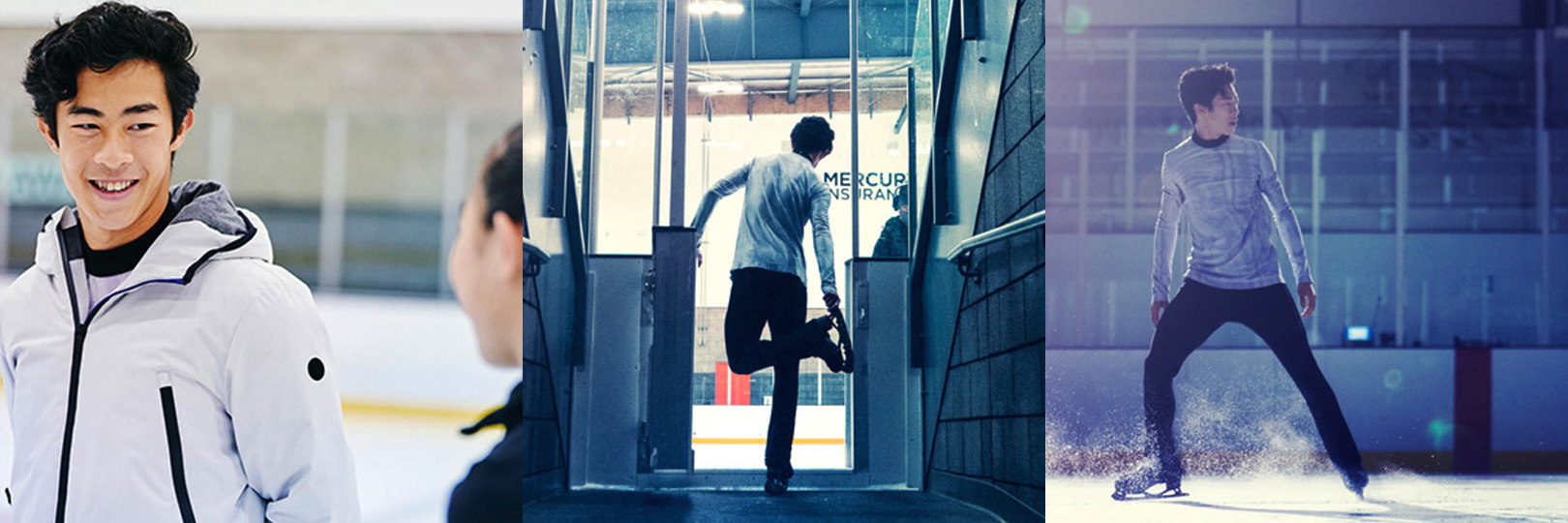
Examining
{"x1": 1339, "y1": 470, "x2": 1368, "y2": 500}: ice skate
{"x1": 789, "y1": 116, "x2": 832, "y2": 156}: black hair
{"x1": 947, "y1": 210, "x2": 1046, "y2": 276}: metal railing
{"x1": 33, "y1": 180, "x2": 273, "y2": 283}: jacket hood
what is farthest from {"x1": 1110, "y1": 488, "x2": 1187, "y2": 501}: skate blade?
{"x1": 33, "y1": 180, "x2": 273, "y2": 283}: jacket hood

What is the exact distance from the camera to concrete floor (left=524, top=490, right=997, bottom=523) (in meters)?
2.67

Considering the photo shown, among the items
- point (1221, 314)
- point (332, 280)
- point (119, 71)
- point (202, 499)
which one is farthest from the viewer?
point (1221, 314)

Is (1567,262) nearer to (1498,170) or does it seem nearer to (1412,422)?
(1498,170)

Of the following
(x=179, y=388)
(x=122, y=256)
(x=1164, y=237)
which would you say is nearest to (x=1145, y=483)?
(x=1164, y=237)

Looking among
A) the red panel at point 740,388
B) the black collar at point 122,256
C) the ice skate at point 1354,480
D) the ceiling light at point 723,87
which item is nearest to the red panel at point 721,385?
the red panel at point 740,388

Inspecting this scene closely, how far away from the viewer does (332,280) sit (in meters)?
2.69

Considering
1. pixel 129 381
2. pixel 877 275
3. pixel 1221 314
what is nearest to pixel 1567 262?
pixel 1221 314

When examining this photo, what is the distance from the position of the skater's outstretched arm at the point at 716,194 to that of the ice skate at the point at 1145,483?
1287 mm

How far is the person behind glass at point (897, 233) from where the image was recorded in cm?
270

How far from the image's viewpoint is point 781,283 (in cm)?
269

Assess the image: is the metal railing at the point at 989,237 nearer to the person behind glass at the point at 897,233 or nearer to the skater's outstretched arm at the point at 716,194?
the person behind glass at the point at 897,233

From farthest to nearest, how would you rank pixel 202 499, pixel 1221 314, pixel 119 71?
pixel 1221 314
pixel 119 71
pixel 202 499

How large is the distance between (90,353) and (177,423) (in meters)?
0.21

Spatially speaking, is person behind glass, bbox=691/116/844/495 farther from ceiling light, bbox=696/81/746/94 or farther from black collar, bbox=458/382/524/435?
black collar, bbox=458/382/524/435
